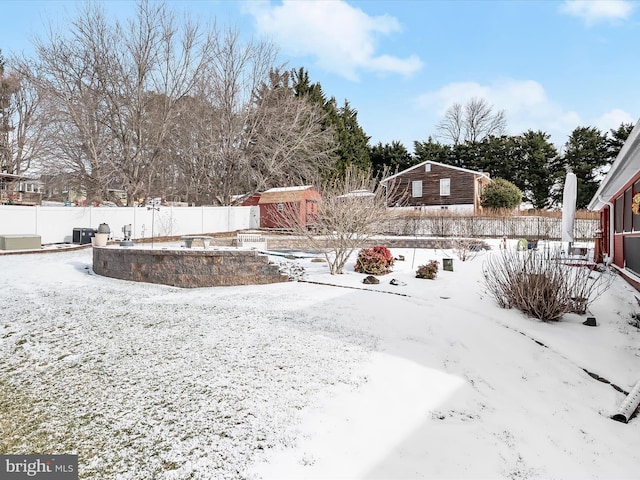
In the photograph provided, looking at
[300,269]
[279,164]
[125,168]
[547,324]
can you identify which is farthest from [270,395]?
[279,164]

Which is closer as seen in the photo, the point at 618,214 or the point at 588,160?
the point at 618,214

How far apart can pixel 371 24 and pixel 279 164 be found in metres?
17.1

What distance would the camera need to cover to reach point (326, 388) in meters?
3.44

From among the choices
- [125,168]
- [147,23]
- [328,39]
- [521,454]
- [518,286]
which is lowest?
[521,454]

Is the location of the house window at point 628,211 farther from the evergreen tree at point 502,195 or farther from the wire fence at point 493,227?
the evergreen tree at point 502,195

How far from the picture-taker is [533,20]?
8.05 meters

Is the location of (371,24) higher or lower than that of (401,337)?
higher

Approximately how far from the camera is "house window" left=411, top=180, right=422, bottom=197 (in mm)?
29844

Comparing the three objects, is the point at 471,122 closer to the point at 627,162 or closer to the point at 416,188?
the point at 416,188

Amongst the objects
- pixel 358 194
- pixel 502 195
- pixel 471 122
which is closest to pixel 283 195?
pixel 502 195

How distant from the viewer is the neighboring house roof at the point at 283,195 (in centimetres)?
2300

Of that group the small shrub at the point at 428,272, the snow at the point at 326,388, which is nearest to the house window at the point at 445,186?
the small shrub at the point at 428,272

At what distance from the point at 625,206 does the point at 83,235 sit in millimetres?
19435

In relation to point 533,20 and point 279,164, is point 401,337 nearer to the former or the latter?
point 533,20
